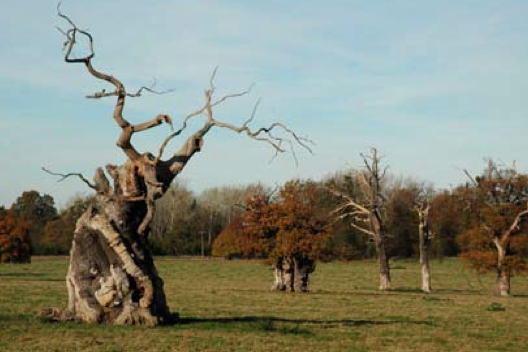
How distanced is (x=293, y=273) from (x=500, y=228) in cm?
1344

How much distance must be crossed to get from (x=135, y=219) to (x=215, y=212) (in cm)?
10771

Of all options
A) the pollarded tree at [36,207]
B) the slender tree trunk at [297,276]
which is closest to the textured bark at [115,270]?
the slender tree trunk at [297,276]

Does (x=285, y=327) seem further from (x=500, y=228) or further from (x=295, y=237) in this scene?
(x=500, y=228)

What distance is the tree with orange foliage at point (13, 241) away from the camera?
56250mm

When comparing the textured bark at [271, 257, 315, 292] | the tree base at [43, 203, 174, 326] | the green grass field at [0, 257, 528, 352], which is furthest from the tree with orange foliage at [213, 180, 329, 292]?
the tree base at [43, 203, 174, 326]

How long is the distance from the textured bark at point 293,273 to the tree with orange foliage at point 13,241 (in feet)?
74.7

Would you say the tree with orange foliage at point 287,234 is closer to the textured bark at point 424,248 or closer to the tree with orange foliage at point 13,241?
the textured bark at point 424,248

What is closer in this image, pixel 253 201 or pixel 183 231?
pixel 253 201

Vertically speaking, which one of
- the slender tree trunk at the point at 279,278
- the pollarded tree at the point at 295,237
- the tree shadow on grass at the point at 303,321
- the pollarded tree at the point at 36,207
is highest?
the pollarded tree at the point at 36,207

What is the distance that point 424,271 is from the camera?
4778cm

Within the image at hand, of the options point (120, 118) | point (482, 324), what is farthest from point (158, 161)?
point (482, 324)

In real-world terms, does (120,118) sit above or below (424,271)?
above

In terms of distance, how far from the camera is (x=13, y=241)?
56.7m

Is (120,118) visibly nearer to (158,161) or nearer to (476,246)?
(158,161)
